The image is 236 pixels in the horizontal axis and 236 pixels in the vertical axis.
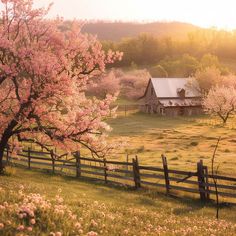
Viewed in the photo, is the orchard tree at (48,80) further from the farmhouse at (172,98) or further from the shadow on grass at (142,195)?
the farmhouse at (172,98)

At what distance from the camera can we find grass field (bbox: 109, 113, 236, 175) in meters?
36.3

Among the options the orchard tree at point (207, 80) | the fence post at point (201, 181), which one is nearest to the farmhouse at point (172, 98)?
the orchard tree at point (207, 80)

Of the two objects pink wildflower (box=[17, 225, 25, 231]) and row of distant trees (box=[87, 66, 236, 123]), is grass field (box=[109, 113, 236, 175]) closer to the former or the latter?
row of distant trees (box=[87, 66, 236, 123])

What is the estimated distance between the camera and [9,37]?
19.3 metres

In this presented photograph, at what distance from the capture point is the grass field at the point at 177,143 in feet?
119

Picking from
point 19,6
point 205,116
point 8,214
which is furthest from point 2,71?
point 205,116

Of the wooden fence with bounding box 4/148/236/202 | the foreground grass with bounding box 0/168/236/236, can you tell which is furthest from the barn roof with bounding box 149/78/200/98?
the foreground grass with bounding box 0/168/236/236

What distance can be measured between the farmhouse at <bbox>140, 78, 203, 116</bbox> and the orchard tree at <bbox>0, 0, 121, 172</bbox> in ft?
242

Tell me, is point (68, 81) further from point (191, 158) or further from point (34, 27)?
point (191, 158)

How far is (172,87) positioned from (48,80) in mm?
83268

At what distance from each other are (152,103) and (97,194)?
3004 inches

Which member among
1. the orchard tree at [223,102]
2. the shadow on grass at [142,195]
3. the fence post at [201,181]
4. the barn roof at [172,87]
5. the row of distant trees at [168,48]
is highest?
the row of distant trees at [168,48]

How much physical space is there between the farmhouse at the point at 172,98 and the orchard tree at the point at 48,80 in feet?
242

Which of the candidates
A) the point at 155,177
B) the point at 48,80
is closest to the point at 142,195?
the point at 155,177
